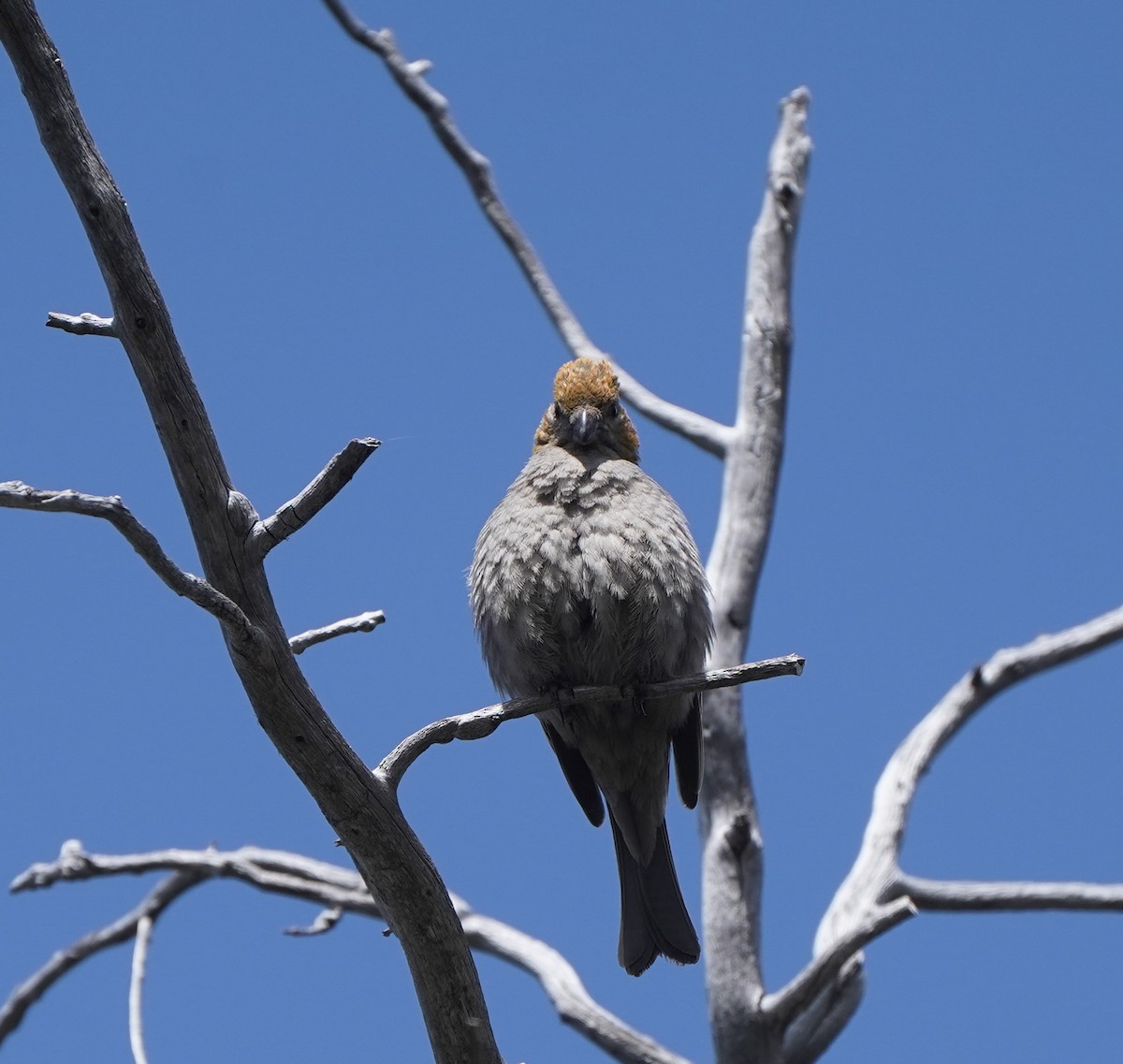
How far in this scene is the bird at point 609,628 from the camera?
4.92m

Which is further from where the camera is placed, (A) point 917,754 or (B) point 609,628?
(A) point 917,754

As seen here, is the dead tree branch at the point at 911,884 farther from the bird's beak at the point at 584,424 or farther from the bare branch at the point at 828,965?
the bird's beak at the point at 584,424

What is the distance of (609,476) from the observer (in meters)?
5.27

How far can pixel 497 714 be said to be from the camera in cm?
394

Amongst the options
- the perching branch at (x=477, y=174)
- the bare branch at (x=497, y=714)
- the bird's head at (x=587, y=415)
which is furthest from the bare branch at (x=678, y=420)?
the bare branch at (x=497, y=714)

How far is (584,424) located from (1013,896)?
2.80 metres

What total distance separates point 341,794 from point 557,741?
1959 millimetres

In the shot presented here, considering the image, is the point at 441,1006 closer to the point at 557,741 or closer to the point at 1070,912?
the point at 557,741

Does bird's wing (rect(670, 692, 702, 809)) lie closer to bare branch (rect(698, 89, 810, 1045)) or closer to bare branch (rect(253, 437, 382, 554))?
bare branch (rect(698, 89, 810, 1045))

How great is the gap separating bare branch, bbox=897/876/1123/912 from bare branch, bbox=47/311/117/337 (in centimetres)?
432

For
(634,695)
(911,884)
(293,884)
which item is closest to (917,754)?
(911,884)

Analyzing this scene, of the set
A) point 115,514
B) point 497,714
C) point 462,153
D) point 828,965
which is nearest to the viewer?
point 115,514

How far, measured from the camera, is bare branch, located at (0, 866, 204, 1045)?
6707mm

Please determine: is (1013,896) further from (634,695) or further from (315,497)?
(315,497)
